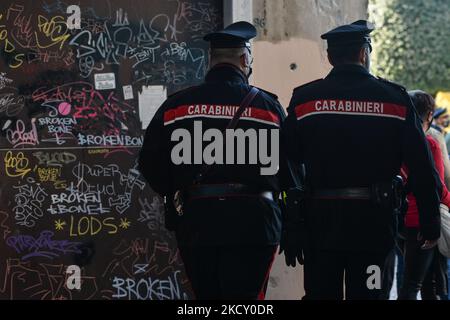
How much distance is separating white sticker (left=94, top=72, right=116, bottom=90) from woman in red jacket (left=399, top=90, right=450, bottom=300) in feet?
6.86

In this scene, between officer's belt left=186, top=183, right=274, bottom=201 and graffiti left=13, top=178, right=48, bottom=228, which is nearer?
officer's belt left=186, top=183, right=274, bottom=201

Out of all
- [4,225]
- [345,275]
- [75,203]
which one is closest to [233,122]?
[345,275]

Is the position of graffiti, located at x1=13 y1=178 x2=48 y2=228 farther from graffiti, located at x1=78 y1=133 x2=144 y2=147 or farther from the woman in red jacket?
the woman in red jacket

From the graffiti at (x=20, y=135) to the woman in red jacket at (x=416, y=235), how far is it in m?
2.63

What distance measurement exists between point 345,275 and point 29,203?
2657mm

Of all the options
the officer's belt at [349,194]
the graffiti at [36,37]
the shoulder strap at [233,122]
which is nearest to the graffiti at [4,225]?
the graffiti at [36,37]

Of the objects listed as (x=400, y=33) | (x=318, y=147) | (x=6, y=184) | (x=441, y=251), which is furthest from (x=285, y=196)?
(x=400, y=33)

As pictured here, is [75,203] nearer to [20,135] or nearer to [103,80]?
[20,135]

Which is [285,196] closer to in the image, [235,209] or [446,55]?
[235,209]

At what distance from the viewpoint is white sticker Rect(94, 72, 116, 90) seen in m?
6.28

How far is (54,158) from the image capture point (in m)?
6.27

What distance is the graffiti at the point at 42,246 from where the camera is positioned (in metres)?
6.26

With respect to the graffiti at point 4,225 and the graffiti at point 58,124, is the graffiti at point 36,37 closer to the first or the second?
the graffiti at point 58,124

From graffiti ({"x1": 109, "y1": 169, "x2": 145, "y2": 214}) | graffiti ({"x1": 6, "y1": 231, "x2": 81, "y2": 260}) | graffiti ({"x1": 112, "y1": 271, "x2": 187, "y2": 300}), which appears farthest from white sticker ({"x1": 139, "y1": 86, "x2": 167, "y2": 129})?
graffiti ({"x1": 112, "y1": 271, "x2": 187, "y2": 300})
